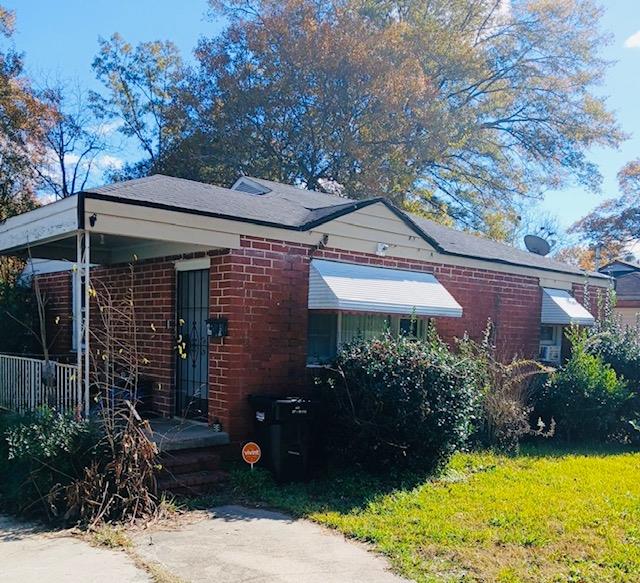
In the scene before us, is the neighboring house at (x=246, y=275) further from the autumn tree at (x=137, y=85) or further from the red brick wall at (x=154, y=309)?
the autumn tree at (x=137, y=85)

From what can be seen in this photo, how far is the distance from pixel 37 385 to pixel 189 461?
278cm

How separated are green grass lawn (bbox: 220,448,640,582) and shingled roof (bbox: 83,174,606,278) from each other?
3.17 m

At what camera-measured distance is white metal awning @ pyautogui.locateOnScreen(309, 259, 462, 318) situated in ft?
25.5

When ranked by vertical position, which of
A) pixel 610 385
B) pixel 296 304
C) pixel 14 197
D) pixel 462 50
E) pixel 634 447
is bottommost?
pixel 634 447

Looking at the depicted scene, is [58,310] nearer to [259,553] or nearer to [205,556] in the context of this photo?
[205,556]

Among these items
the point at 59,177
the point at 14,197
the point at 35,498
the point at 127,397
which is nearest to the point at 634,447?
the point at 127,397

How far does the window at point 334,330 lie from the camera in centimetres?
844

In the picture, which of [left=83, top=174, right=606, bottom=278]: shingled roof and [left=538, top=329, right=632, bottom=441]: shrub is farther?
[left=538, top=329, right=632, bottom=441]: shrub

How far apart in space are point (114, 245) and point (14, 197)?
1297 centimetres

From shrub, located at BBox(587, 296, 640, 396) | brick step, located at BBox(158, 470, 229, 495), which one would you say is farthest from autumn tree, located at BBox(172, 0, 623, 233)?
brick step, located at BBox(158, 470, 229, 495)

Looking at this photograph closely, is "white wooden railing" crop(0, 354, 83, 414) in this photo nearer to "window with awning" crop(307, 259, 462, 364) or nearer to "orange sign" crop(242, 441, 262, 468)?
"orange sign" crop(242, 441, 262, 468)

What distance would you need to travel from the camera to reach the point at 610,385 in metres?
9.61

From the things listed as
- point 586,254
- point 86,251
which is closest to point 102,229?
point 86,251

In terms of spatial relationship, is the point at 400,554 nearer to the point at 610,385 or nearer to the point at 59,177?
the point at 610,385
